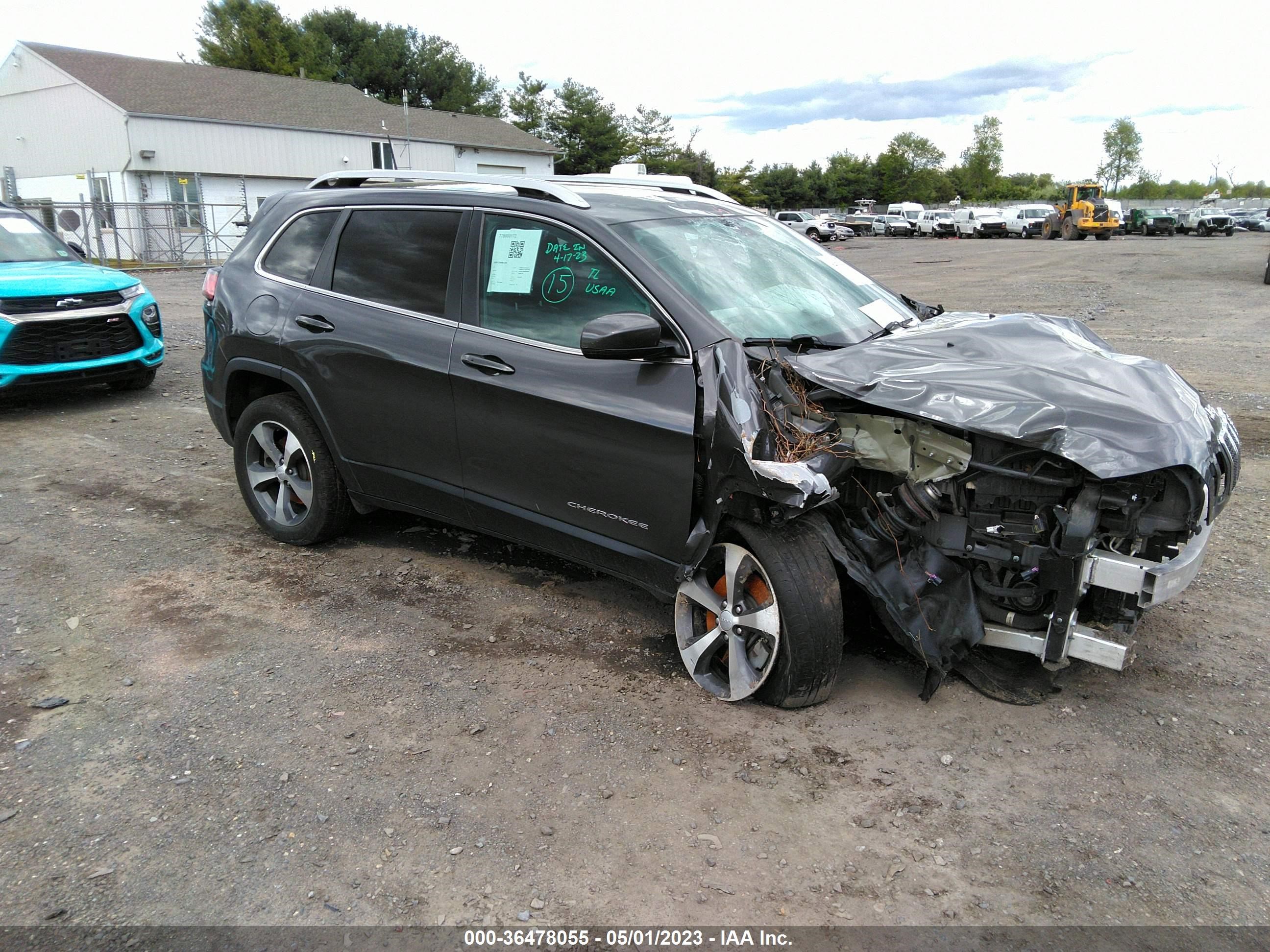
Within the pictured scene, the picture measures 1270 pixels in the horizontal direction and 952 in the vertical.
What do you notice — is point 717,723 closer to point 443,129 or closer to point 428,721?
point 428,721

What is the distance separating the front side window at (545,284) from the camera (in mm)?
3781

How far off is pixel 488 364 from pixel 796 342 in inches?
52.0

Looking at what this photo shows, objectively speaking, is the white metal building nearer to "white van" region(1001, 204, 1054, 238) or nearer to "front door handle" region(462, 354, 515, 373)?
"front door handle" region(462, 354, 515, 373)

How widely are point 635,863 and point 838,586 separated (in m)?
1.21

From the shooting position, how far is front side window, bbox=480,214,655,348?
3.78 meters

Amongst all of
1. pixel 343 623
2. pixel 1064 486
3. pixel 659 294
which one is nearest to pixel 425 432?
pixel 343 623

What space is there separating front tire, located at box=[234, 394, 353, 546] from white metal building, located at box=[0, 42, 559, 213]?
2897 centimetres

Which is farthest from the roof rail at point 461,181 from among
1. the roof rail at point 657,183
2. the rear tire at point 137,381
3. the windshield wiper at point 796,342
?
the rear tire at point 137,381

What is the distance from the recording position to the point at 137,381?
30.5 feet

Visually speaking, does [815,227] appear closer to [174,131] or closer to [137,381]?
[174,131]

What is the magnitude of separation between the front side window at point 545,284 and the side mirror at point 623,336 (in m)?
0.19

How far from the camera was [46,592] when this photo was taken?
464cm

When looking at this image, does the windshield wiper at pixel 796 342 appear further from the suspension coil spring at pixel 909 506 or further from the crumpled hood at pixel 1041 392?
the suspension coil spring at pixel 909 506

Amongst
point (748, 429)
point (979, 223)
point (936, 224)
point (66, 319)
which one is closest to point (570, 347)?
point (748, 429)
